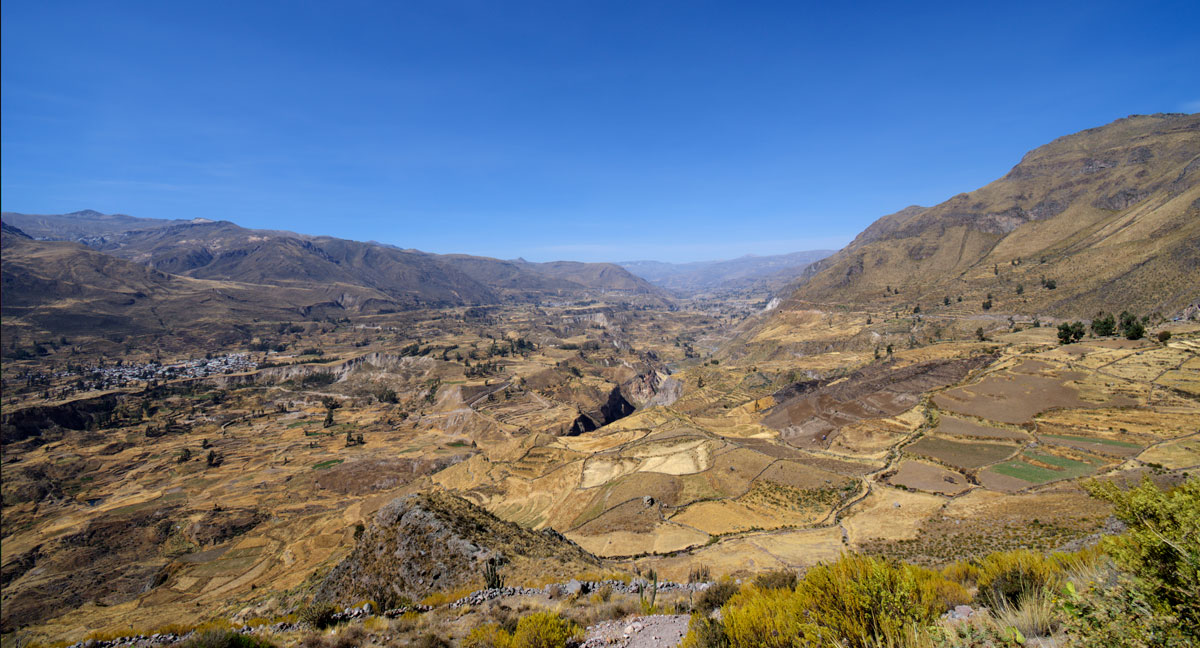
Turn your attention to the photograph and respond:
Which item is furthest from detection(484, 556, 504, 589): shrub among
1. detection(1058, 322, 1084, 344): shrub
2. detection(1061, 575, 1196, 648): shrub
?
detection(1058, 322, 1084, 344): shrub

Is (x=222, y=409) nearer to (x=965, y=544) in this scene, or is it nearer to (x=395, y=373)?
(x=395, y=373)

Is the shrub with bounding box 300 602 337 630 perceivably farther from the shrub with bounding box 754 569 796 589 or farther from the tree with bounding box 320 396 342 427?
the tree with bounding box 320 396 342 427

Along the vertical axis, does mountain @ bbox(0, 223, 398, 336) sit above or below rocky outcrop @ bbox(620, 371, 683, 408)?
above

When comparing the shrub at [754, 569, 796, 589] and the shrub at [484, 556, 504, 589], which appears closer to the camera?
the shrub at [754, 569, 796, 589]

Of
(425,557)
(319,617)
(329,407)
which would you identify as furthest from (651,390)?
(319,617)

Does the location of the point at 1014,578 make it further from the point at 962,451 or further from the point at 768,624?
the point at 962,451

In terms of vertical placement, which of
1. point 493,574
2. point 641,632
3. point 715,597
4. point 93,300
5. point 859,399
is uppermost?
point 93,300
